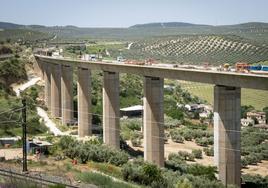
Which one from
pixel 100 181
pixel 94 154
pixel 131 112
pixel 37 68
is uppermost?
pixel 37 68

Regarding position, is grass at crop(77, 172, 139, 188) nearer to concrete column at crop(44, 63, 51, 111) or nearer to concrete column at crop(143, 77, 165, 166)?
concrete column at crop(143, 77, 165, 166)

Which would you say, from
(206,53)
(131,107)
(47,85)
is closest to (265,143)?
(206,53)

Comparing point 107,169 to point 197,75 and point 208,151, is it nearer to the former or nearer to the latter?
point 197,75

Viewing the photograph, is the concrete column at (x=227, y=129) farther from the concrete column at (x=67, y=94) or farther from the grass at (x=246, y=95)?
the grass at (x=246, y=95)

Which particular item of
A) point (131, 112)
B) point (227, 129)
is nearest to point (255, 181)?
point (227, 129)

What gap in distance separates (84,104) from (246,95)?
125 feet

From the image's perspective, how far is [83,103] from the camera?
45.2 metres

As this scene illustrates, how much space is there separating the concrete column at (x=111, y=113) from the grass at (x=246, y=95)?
37545mm

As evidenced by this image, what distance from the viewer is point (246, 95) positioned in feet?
250

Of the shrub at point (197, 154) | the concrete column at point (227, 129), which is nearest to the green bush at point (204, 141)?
the shrub at point (197, 154)

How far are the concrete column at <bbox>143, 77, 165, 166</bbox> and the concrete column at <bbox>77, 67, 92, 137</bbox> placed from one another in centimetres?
1200

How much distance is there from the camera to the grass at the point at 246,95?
7401 cm

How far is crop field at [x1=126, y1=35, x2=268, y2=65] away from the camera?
51188 mm

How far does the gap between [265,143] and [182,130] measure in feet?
29.0
